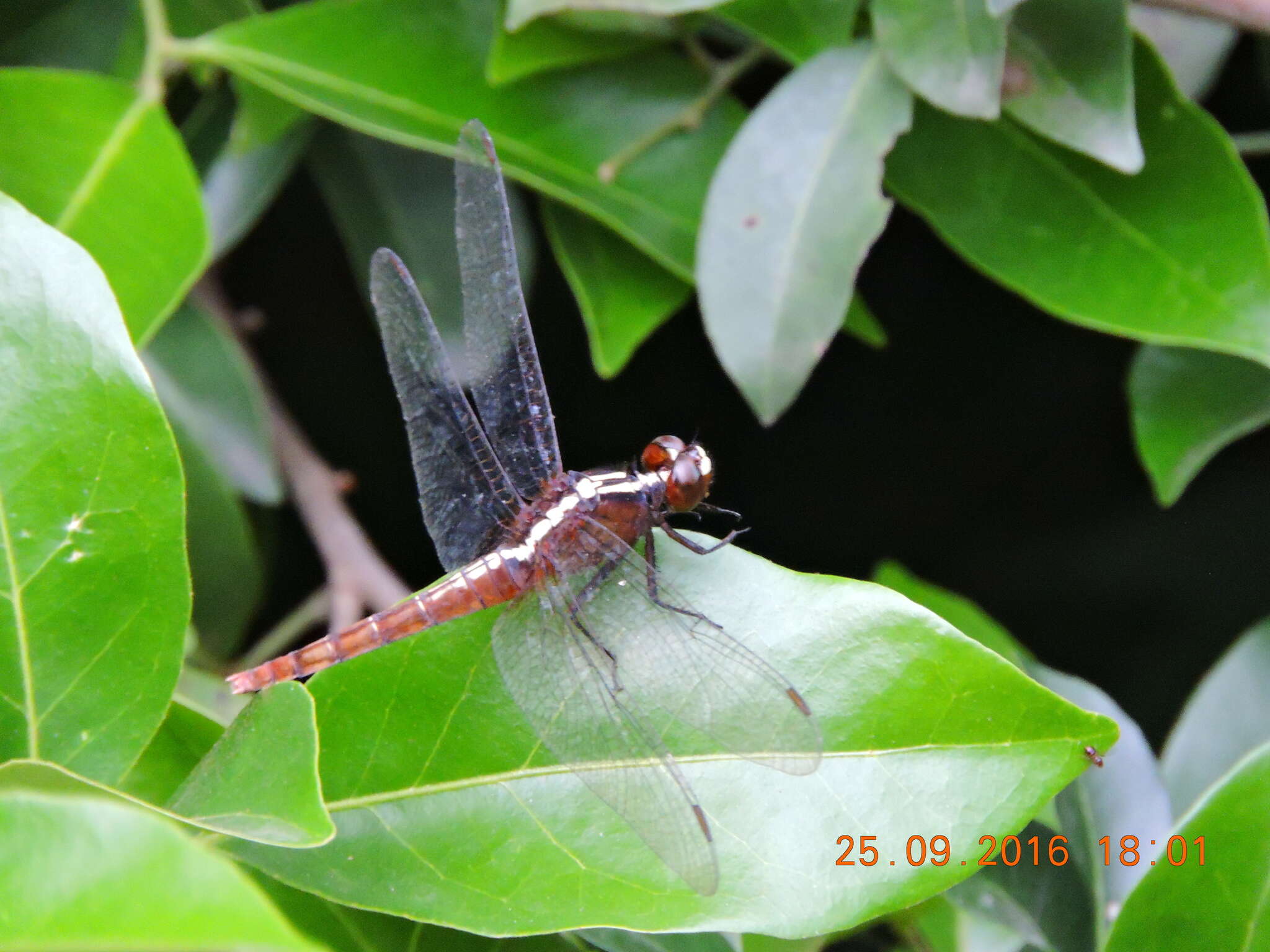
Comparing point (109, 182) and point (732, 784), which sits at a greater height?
point (109, 182)

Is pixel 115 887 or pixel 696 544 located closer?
pixel 115 887

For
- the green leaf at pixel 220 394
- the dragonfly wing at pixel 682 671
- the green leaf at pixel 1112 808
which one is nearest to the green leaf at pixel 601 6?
the dragonfly wing at pixel 682 671

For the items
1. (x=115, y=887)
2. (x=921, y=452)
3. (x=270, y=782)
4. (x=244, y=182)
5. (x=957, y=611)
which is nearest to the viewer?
(x=115, y=887)

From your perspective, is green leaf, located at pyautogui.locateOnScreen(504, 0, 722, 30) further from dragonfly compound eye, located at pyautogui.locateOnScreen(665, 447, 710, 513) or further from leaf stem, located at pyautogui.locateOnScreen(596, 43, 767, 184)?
dragonfly compound eye, located at pyautogui.locateOnScreen(665, 447, 710, 513)

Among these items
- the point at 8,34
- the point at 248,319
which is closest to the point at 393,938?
the point at 248,319

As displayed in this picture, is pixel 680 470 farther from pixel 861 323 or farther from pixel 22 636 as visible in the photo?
pixel 22 636

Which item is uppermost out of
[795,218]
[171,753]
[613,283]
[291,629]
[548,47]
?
[548,47]

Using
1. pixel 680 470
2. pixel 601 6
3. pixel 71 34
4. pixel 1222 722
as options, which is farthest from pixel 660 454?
pixel 71 34
